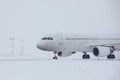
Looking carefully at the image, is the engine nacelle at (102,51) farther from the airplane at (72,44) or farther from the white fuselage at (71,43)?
the white fuselage at (71,43)

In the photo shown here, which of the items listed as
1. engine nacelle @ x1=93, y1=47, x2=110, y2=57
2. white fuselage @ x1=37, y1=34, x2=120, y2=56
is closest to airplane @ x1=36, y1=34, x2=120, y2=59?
white fuselage @ x1=37, y1=34, x2=120, y2=56

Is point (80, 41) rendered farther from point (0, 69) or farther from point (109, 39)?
point (0, 69)

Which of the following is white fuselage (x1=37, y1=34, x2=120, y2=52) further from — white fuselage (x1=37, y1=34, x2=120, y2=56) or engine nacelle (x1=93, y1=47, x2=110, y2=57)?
engine nacelle (x1=93, y1=47, x2=110, y2=57)

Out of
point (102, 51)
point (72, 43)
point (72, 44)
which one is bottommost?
point (102, 51)

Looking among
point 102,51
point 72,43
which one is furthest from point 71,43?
point 102,51

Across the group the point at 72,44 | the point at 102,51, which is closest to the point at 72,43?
the point at 72,44

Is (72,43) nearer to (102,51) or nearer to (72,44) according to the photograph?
(72,44)

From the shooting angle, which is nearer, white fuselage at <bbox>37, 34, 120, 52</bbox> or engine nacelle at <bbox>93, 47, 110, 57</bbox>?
engine nacelle at <bbox>93, 47, 110, 57</bbox>

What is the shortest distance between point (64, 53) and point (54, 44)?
7.98 feet

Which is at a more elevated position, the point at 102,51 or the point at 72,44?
the point at 72,44

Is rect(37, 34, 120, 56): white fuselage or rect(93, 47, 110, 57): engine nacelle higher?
rect(37, 34, 120, 56): white fuselage

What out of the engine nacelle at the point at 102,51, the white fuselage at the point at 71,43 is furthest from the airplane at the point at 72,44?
the engine nacelle at the point at 102,51

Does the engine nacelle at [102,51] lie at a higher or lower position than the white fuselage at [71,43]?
lower

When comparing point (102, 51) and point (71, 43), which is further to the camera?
point (71, 43)
